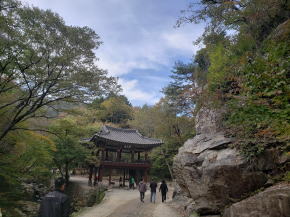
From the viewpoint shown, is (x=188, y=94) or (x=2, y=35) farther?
(x=188, y=94)

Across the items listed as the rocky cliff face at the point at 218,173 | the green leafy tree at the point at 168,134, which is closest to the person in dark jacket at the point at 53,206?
the rocky cliff face at the point at 218,173

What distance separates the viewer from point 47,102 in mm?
10484

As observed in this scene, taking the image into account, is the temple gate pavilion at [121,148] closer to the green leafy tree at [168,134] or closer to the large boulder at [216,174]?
the green leafy tree at [168,134]

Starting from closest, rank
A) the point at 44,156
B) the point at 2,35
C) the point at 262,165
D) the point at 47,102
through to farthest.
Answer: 1. the point at 262,165
2. the point at 2,35
3. the point at 47,102
4. the point at 44,156

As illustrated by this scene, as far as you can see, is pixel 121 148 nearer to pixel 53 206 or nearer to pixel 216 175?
pixel 216 175

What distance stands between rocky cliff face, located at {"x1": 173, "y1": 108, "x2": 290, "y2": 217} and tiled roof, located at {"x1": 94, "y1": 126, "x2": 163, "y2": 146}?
16.1 meters

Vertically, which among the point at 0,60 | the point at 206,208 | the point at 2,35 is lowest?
the point at 206,208

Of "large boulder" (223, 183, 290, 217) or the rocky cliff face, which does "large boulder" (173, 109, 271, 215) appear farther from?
"large boulder" (223, 183, 290, 217)

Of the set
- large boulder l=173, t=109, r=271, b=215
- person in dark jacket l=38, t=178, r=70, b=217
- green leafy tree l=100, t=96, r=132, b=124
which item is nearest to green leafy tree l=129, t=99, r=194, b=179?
large boulder l=173, t=109, r=271, b=215

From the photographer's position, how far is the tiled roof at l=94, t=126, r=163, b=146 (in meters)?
24.1

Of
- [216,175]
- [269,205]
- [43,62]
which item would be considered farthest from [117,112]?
[269,205]

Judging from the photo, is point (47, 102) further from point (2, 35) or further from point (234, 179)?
point (234, 179)

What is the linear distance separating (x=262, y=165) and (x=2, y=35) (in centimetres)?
936

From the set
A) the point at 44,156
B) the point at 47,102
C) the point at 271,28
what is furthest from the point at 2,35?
the point at 271,28
